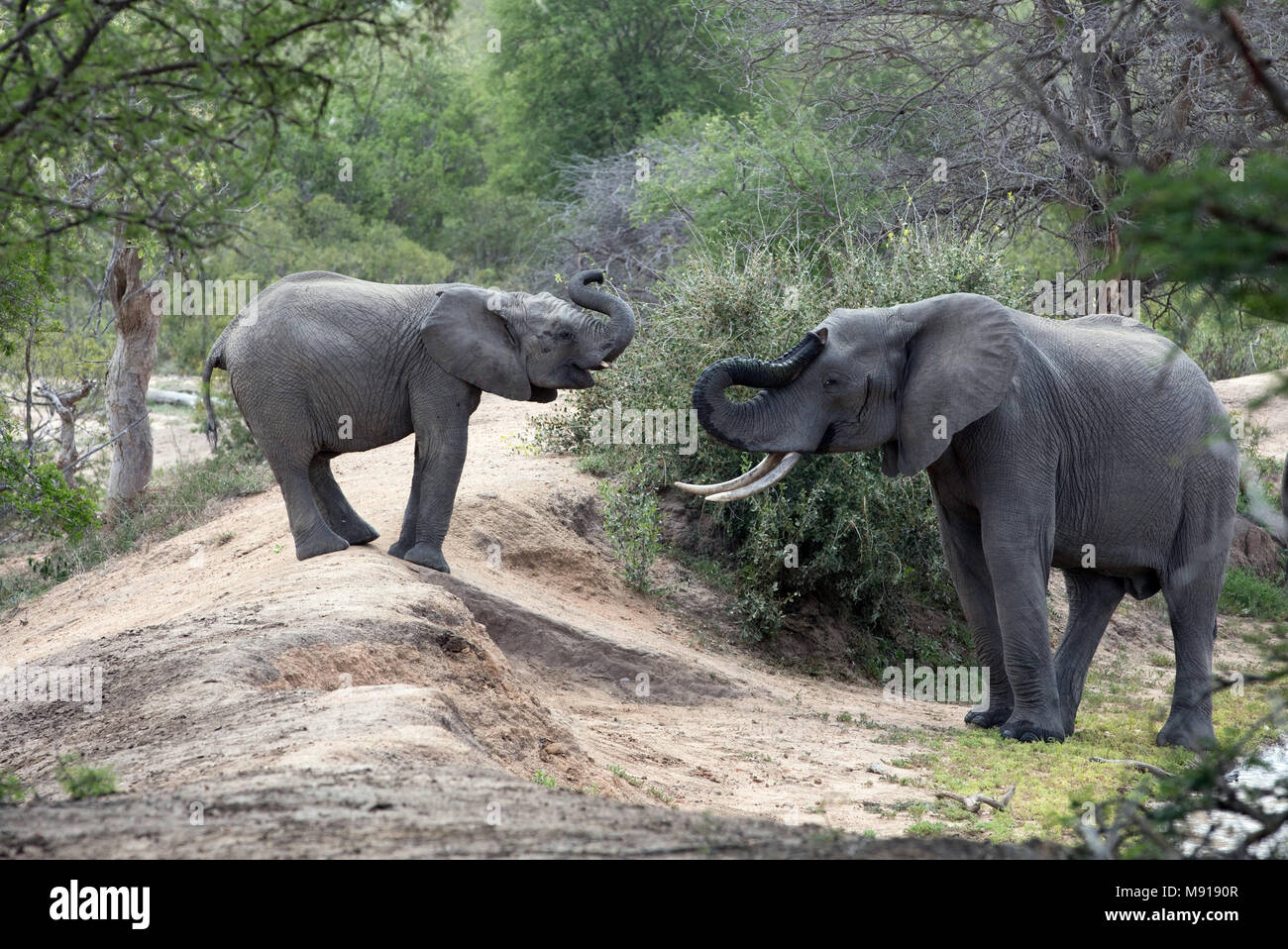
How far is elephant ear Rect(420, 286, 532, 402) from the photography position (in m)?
9.70

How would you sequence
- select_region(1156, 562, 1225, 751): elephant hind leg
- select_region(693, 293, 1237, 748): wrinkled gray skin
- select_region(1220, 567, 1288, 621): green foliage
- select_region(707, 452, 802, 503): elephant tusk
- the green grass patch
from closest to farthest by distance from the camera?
the green grass patch → select_region(693, 293, 1237, 748): wrinkled gray skin → select_region(707, 452, 802, 503): elephant tusk → select_region(1156, 562, 1225, 751): elephant hind leg → select_region(1220, 567, 1288, 621): green foliage

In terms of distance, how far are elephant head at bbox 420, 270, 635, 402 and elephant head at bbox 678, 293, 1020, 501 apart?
5.91 feet

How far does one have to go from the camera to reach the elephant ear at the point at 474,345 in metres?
9.70

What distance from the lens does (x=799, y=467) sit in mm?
12039

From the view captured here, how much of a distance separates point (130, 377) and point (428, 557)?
885 cm

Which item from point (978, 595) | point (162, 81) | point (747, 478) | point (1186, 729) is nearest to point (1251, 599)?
point (1186, 729)

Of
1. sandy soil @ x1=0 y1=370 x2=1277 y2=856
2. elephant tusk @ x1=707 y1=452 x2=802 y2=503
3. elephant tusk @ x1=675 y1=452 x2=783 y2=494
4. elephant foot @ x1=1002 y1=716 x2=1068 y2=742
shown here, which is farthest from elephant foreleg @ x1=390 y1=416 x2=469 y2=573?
elephant foot @ x1=1002 y1=716 x2=1068 y2=742

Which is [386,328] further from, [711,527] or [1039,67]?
[1039,67]

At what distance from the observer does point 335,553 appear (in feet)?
32.4

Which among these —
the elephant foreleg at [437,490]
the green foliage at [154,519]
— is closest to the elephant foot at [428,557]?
the elephant foreleg at [437,490]

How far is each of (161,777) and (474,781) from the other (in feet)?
4.75

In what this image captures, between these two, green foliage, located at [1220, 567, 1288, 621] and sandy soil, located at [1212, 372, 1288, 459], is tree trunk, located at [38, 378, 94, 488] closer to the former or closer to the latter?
green foliage, located at [1220, 567, 1288, 621]

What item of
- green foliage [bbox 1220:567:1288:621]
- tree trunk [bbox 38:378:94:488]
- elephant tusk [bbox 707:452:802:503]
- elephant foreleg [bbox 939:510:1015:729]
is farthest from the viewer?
tree trunk [bbox 38:378:94:488]
